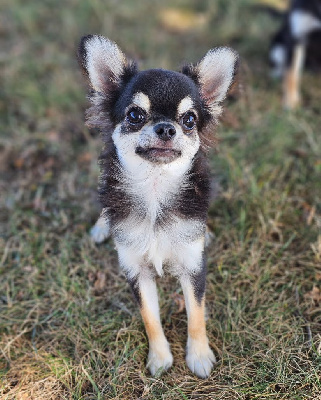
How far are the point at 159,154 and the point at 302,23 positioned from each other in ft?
10.3

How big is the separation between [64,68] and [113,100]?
3182 mm

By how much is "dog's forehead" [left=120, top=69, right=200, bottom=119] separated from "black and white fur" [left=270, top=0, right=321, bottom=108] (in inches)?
107

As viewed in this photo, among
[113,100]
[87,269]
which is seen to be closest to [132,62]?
[113,100]

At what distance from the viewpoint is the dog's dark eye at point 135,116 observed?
235cm

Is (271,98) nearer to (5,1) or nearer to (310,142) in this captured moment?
(310,142)

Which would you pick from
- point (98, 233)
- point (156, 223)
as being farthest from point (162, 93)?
point (98, 233)

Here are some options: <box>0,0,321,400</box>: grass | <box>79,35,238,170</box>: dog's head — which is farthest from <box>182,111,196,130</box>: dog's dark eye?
<box>0,0,321,400</box>: grass

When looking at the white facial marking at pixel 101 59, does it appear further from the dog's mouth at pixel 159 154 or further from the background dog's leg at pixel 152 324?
the background dog's leg at pixel 152 324

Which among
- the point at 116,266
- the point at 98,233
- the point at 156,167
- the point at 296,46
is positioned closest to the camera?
the point at 156,167

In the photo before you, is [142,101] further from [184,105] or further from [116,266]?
A: [116,266]

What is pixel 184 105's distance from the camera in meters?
2.34

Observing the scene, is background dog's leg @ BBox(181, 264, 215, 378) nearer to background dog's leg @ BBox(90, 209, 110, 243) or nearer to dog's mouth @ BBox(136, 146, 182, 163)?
dog's mouth @ BBox(136, 146, 182, 163)

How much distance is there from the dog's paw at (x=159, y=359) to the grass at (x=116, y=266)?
55 mm

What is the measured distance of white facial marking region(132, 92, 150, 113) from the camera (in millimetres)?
2305
